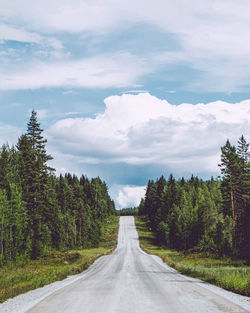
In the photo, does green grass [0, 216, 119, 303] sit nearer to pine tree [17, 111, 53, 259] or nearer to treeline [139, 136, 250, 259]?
pine tree [17, 111, 53, 259]

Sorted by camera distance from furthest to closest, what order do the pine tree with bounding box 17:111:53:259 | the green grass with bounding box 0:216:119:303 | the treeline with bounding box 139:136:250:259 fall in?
the treeline with bounding box 139:136:250:259, the pine tree with bounding box 17:111:53:259, the green grass with bounding box 0:216:119:303

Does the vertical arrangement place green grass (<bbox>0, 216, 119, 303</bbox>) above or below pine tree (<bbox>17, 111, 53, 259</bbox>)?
below

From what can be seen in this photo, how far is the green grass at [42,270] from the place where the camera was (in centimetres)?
1742

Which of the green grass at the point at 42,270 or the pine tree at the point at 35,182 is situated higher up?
the pine tree at the point at 35,182

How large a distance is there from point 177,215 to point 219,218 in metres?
13.5

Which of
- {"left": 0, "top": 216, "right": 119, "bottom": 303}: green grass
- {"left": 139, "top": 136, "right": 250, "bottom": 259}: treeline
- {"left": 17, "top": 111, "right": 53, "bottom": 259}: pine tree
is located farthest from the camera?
{"left": 139, "top": 136, "right": 250, "bottom": 259}: treeline

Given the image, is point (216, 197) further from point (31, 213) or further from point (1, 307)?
point (1, 307)

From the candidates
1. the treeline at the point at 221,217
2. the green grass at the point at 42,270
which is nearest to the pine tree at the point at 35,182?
the green grass at the point at 42,270

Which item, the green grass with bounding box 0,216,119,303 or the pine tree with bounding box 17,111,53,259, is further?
the pine tree with bounding box 17,111,53,259

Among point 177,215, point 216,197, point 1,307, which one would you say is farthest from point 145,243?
point 1,307

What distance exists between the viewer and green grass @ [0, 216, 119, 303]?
17.4 metres

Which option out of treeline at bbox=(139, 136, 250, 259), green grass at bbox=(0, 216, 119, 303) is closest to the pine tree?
green grass at bbox=(0, 216, 119, 303)

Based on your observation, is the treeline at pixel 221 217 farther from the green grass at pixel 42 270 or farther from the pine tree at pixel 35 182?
the pine tree at pixel 35 182

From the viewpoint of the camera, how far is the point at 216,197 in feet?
316
